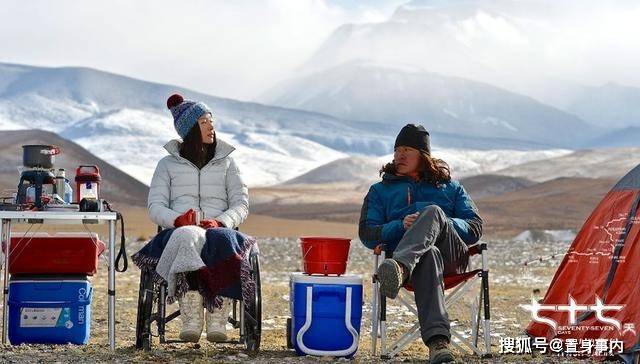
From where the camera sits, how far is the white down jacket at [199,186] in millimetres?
5809

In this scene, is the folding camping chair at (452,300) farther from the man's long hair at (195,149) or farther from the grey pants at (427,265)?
the man's long hair at (195,149)

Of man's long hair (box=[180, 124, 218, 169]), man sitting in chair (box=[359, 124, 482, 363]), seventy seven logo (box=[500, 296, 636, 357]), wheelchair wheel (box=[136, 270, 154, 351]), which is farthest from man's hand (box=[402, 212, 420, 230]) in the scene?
wheelchair wheel (box=[136, 270, 154, 351])

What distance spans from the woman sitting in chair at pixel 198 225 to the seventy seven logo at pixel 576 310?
177cm

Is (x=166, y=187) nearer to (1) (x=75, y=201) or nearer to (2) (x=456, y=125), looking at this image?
(1) (x=75, y=201)

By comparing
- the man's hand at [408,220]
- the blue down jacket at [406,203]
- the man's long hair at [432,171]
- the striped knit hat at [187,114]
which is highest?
the striped knit hat at [187,114]

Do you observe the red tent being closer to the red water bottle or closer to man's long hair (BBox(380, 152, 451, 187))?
man's long hair (BBox(380, 152, 451, 187))

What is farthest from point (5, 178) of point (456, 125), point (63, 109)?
point (456, 125)

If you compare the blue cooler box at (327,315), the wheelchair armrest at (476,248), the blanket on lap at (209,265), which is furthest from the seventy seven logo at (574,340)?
the blanket on lap at (209,265)

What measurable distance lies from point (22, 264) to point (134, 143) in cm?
11512

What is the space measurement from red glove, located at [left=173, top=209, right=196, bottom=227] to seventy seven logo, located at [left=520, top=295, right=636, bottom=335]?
199 cm

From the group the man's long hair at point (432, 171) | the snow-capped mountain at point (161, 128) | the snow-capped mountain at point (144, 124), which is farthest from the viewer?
the snow-capped mountain at point (144, 124)

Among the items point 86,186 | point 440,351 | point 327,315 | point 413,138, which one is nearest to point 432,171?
point 413,138

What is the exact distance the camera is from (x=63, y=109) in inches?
6142

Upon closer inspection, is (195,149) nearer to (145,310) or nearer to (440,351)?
(145,310)
